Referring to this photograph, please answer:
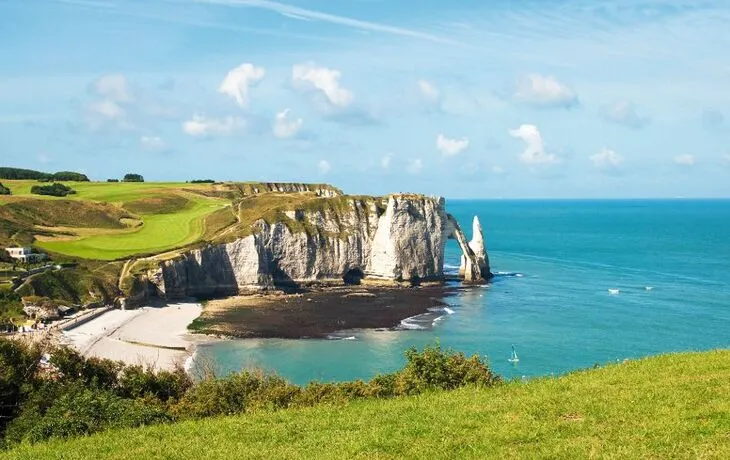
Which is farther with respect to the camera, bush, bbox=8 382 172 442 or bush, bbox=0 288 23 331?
bush, bbox=0 288 23 331

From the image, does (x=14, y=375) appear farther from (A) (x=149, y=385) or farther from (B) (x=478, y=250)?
(B) (x=478, y=250)

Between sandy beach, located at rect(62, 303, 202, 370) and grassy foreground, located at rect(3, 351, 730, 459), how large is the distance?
111 feet

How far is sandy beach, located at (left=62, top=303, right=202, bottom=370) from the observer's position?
55172 millimetres

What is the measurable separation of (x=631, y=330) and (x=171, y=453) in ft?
191

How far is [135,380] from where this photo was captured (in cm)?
2880

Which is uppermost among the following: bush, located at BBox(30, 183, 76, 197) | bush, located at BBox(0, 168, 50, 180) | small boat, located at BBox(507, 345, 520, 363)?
bush, located at BBox(0, 168, 50, 180)

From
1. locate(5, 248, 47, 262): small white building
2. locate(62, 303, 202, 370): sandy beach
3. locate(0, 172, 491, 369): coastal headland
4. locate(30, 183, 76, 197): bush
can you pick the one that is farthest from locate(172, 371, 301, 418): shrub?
locate(30, 183, 76, 197): bush

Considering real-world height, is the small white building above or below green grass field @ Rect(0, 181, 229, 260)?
below

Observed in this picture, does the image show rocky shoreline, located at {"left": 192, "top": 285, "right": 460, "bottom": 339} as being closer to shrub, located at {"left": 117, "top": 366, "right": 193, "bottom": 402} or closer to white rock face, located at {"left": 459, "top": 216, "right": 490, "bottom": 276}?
white rock face, located at {"left": 459, "top": 216, "right": 490, "bottom": 276}

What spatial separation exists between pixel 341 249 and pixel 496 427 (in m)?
83.3

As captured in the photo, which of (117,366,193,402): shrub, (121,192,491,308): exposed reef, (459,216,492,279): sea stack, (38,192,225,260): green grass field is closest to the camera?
(117,366,193,402): shrub

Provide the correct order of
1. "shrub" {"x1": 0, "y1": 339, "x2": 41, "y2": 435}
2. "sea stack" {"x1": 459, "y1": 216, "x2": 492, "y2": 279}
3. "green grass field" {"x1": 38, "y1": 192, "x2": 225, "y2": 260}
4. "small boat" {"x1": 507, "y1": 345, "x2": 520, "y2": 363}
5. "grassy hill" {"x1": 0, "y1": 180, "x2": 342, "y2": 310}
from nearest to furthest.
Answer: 1. "shrub" {"x1": 0, "y1": 339, "x2": 41, "y2": 435}
2. "small boat" {"x1": 507, "y1": 345, "x2": 520, "y2": 363}
3. "grassy hill" {"x1": 0, "y1": 180, "x2": 342, "y2": 310}
4. "green grass field" {"x1": 38, "y1": 192, "x2": 225, "y2": 260}
5. "sea stack" {"x1": 459, "y1": 216, "x2": 492, "y2": 279}

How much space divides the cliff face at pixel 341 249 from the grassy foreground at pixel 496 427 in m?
72.7

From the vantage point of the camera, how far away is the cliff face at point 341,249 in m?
89.9
